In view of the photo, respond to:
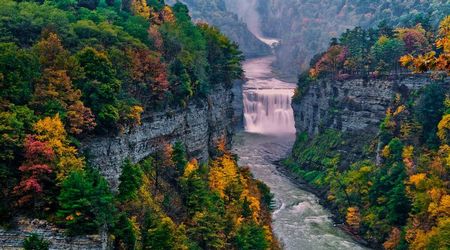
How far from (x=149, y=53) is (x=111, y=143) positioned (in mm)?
13470

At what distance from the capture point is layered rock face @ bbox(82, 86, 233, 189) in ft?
138

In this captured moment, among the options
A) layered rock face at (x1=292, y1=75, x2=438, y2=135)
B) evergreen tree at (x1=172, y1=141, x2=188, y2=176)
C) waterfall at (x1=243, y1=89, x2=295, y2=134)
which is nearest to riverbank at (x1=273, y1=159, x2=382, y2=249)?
layered rock face at (x1=292, y1=75, x2=438, y2=135)

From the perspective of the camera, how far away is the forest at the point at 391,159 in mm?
59906

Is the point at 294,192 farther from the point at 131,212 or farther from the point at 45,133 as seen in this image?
the point at 45,133

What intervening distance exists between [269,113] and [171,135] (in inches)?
3777

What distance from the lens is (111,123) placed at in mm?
41844

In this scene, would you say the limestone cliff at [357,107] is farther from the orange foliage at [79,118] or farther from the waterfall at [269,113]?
the orange foliage at [79,118]

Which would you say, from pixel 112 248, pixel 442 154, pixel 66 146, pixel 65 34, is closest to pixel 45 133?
pixel 66 146

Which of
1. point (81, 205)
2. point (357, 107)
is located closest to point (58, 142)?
point (81, 205)

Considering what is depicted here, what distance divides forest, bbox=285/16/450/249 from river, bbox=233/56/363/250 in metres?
3.11

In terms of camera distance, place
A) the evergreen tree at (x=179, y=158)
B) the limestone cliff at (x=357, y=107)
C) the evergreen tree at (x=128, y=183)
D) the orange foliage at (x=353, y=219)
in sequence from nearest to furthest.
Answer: the evergreen tree at (x=128, y=183), the evergreen tree at (x=179, y=158), the orange foliage at (x=353, y=219), the limestone cliff at (x=357, y=107)

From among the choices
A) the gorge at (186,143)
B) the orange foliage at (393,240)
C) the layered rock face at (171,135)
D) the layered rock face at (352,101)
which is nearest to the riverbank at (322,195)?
the gorge at (186,143)

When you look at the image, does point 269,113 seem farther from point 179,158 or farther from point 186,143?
point 179,158

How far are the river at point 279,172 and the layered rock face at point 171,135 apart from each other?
490 inches
